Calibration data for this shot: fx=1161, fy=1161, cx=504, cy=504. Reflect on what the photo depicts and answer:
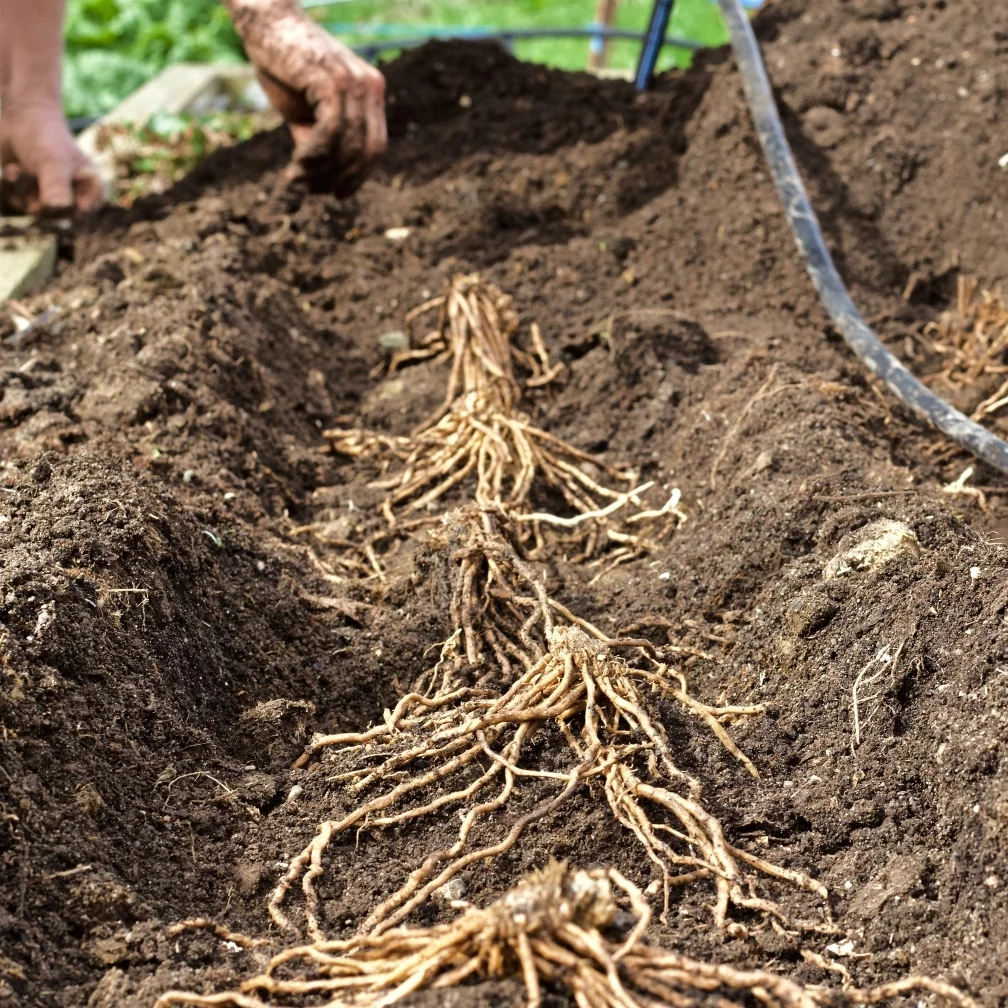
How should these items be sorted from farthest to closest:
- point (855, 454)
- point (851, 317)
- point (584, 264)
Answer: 1. point (584, 264)
2. point (851, 317)
3. point (855, 454)

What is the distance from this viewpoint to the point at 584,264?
12.6 ft

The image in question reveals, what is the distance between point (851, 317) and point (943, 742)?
174cm

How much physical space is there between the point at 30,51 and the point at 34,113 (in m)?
0.21

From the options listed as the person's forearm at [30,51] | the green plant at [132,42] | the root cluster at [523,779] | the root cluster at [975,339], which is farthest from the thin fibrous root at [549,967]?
the green plant at [132,42]

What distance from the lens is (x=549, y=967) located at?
4.55ft

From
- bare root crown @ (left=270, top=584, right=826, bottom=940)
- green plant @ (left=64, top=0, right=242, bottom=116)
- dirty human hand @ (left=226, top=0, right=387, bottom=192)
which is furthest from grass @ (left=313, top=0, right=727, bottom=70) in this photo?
bare root crown @ (left=270, top=584, right=826, bottom=940)

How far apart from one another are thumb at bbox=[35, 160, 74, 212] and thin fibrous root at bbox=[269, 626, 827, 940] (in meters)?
2.96

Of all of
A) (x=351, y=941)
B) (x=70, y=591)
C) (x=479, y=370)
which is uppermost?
(x=70, y=591)

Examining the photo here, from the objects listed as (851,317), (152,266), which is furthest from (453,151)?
(851,317)

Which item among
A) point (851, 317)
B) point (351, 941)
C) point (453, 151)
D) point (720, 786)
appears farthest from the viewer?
point (453, 151)

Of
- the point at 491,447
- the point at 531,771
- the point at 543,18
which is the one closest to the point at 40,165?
the point at 491,447

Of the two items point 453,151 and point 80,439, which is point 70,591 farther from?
point 453,151

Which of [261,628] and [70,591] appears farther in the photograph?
[261,628]

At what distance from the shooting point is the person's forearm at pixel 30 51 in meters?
4.17
